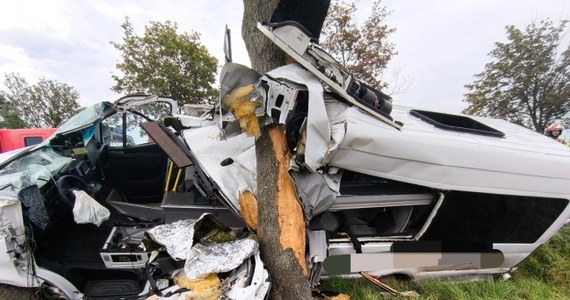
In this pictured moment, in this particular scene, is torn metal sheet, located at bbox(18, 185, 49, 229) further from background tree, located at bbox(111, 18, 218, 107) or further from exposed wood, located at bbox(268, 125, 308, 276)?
background tree, located at bbox(111, 18, 218, 107)

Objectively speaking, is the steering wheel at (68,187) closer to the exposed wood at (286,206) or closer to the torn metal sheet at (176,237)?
the torn metal sheet at (176,237)

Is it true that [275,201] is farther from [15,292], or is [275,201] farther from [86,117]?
[86,117]

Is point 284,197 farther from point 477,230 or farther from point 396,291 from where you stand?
point 477,230

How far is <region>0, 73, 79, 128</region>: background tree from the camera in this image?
1941 centimetres

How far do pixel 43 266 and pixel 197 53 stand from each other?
1445cm

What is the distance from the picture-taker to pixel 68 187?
2.62 m

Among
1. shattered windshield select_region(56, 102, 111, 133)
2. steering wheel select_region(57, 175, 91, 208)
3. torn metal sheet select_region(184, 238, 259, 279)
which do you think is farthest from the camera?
shattered windshield select_region(56, 102, 111, 133)

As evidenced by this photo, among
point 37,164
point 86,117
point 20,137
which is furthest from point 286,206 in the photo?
point 20,137

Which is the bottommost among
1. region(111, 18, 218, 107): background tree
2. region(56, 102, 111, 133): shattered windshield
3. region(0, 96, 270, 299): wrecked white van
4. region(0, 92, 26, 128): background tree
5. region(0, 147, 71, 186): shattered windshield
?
region(0, 92, 26, 128): background tree

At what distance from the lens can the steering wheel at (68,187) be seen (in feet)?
8.14

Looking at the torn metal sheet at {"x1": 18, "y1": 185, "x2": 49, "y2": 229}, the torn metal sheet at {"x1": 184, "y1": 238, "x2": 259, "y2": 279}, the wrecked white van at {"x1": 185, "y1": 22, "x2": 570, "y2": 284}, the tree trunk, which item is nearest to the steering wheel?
the torn metal sheet at {"x1": 18, "y1": 185, "x2": 49, "y2": 229}

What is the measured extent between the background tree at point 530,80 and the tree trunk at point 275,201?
611 inches

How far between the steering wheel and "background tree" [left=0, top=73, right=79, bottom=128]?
72.8 feet

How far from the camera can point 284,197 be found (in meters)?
1.97
